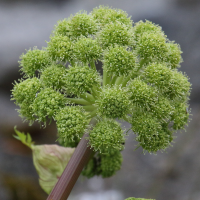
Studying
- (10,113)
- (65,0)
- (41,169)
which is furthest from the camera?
(65,0)

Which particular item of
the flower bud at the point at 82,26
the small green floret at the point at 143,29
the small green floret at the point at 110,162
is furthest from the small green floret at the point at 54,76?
the small green floret at the point at 110,162

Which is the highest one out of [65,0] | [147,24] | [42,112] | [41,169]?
[65,0]

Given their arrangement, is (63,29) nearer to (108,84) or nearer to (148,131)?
(108,84)

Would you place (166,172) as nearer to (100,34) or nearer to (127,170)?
(127,170)

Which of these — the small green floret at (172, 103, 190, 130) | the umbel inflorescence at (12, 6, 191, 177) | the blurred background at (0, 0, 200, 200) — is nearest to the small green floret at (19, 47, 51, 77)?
the umbel inflorescence at (12, 6, 191, 177)

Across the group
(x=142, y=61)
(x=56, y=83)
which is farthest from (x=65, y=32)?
(x=142, y=61)

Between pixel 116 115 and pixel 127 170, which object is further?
pixel 127 170
